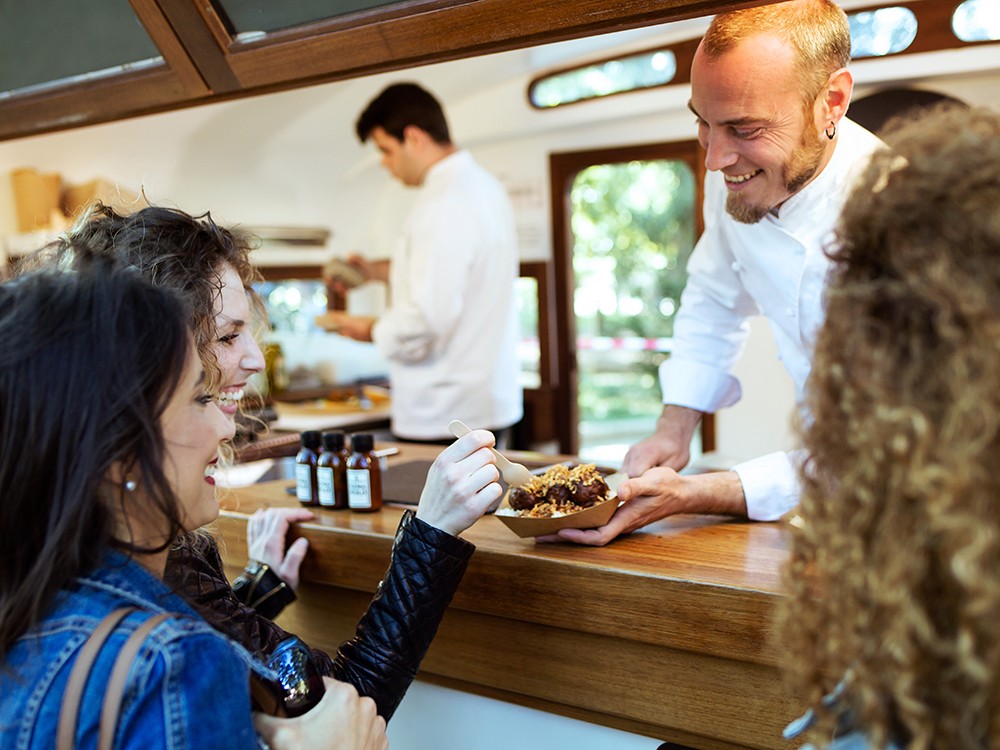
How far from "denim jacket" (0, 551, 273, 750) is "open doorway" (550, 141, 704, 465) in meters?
4.25

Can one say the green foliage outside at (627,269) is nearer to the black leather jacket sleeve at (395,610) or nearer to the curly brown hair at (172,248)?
the curly brown hair at (172,248)

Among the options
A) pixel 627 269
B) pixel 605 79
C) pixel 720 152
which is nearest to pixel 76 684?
pixel 720 152

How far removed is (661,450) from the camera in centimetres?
195

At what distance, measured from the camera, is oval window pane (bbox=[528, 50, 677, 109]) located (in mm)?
4691

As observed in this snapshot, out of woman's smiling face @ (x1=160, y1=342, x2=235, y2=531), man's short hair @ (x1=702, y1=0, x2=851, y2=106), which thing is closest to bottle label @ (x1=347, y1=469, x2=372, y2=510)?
woman's smiling face @ (x1=160, y1=342, x2=235, y2=531)

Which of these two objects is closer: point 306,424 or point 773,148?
point 773,148

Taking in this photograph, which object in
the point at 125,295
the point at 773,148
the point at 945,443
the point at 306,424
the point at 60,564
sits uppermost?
the point at 773,148

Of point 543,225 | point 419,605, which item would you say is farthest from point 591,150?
point 419,605

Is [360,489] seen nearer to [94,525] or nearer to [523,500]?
[523,500]

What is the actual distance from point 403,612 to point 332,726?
0.26m

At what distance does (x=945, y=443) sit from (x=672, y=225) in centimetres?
450

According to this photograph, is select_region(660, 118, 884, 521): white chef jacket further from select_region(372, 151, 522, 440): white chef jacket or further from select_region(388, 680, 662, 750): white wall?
select_region(372, 151, 522, 440): white chef jacket

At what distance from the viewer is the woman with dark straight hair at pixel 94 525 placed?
0.88 m

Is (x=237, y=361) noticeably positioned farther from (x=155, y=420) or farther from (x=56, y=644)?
(x=56, y=644)
